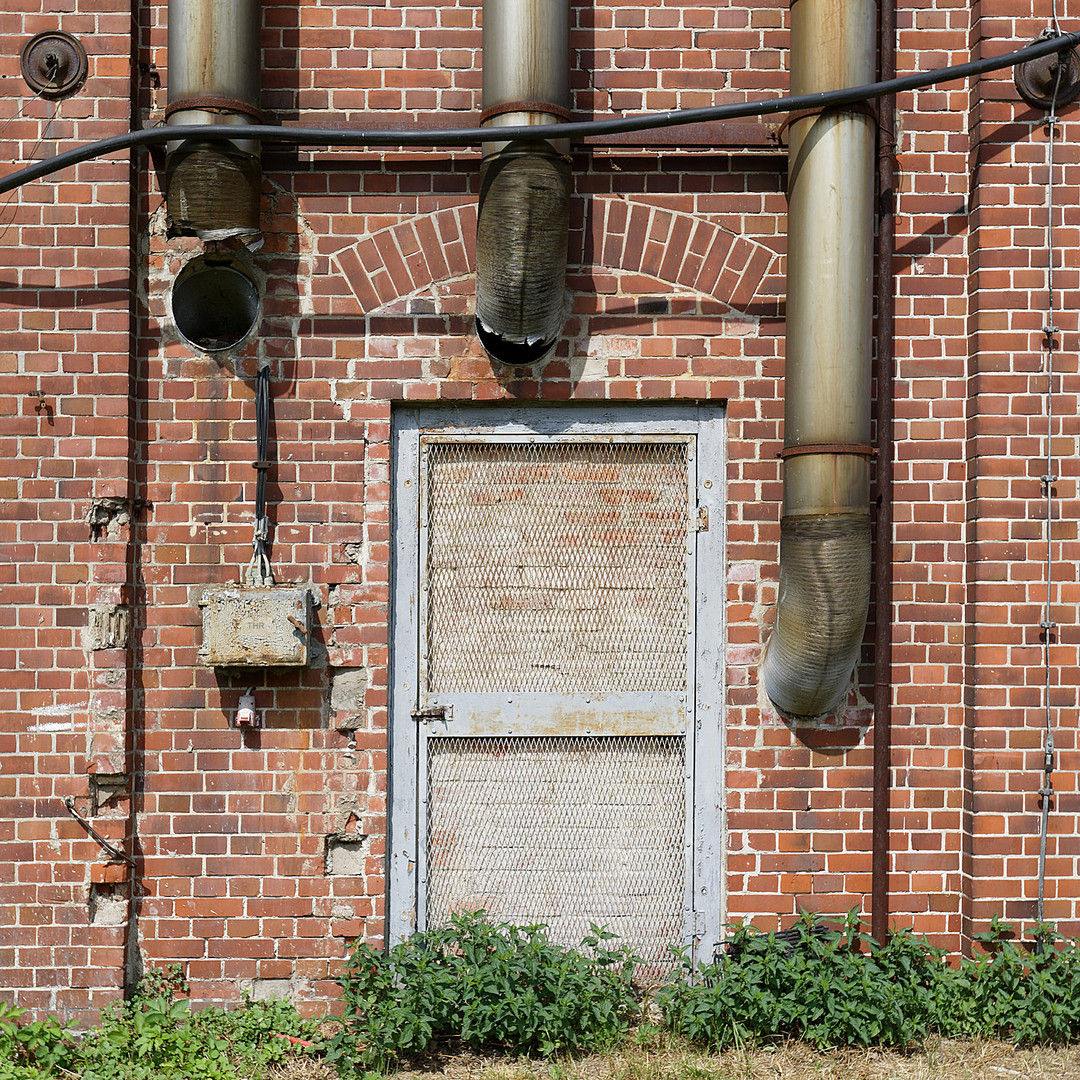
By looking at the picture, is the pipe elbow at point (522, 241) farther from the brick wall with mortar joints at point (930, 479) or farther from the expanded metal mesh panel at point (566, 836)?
the expanded metal mesh panel at point (566, 836)

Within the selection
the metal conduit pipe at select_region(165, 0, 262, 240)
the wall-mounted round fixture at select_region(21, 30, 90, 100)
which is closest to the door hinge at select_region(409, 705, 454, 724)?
the metal conduit pipe at select_region(165, 0, 262, 240)

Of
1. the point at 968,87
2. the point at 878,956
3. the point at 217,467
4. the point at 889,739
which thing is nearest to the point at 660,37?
the point at 968,87

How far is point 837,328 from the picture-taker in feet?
11.5

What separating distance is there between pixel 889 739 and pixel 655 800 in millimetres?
919

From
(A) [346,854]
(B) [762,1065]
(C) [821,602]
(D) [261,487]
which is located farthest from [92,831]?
(C) [821,602]

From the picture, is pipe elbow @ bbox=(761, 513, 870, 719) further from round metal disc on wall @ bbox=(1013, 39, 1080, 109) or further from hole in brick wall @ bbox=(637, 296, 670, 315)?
round metal disc on wall @ bbox=(1013, 39, 1080, 109)

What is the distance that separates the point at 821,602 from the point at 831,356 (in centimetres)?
88

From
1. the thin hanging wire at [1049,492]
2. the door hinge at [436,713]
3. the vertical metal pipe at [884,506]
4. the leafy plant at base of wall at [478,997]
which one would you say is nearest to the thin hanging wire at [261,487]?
the door hinge at [436,713]

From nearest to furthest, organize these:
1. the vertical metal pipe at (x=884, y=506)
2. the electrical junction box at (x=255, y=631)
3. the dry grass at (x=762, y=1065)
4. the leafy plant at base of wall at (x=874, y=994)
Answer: the dry grass at (x=762, y=1065), the leafy plant at base of wall at (x=874, y=994), the electrical junction box at (x=255, y=631), the vertical metal pipe at (x=884, y=506)

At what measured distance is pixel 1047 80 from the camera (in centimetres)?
364

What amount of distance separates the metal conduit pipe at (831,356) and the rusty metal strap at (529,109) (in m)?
0.87

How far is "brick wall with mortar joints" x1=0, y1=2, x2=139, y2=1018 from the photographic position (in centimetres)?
360

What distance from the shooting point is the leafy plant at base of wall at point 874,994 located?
11.2 ft

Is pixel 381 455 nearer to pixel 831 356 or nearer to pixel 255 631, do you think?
pixel 255 631
